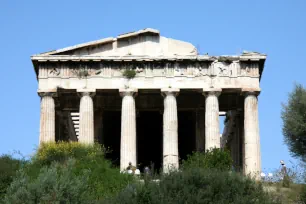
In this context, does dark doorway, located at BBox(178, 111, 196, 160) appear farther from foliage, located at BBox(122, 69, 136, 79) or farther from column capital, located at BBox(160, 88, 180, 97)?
foliage, located at BBox(122, 69, 136, 79)

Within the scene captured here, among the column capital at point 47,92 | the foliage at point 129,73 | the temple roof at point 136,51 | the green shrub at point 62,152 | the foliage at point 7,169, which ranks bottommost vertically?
the foliage at point 7,169

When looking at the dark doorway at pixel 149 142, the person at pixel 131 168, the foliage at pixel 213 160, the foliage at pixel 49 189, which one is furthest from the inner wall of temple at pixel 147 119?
the foliage at pixel 49 189

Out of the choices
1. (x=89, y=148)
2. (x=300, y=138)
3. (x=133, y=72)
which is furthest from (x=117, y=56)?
(x=300, y=138)

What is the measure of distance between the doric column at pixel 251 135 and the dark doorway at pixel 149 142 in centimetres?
940

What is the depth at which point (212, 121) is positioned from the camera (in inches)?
2199

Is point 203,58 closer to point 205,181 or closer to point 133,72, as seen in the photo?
point 133,72

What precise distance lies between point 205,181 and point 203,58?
48.2 feet

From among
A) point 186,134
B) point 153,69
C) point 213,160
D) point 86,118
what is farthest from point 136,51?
point 186,134

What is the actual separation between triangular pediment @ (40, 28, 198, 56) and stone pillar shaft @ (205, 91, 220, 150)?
264cm

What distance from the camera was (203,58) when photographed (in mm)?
56125

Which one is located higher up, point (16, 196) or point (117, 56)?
point (117, 56)

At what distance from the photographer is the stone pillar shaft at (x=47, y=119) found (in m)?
55.6

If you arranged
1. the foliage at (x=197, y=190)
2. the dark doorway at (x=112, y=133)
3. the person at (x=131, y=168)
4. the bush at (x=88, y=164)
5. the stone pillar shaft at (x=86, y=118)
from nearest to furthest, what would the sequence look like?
the foliage at (x=197, y=190)
the bush at (x=88, y=164)
the person at (x=131, y=168)
the stone pillar shaft at (x=86, y=118)
the dark doorway at (x=112, y=133)

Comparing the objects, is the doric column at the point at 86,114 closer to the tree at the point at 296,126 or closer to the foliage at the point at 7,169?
the foliage at the point at 7,169
